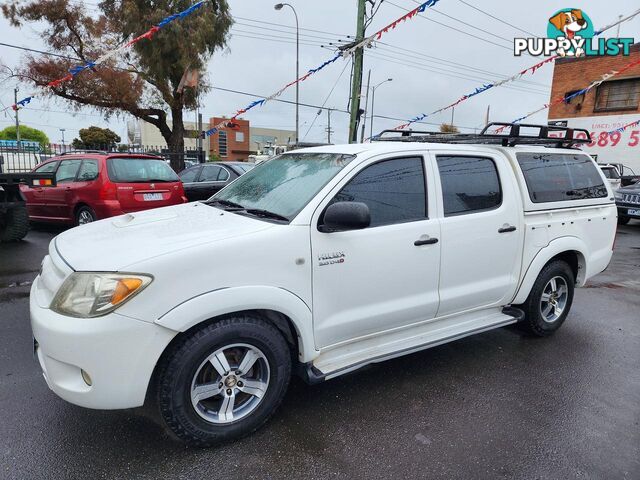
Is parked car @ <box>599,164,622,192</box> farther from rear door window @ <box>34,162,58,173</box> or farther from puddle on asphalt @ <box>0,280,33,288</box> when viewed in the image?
puddle on asphalt @ <box>0,280,33,288</box>

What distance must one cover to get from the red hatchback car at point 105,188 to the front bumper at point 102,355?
566 cm

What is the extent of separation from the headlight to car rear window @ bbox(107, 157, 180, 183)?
Result: 19.4 ft

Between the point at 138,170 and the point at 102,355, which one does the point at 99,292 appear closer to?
the point at 102,355

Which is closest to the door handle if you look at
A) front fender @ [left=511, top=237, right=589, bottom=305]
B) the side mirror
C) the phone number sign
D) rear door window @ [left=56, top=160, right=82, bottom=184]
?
the side mirror

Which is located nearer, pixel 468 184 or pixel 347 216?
pixel 347 216

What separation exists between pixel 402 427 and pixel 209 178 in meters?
8.58

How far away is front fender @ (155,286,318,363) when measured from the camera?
229 centimetres

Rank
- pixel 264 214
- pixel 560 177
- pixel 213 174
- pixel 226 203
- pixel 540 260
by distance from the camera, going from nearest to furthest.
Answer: pixel 264 214
pixel 226 203
pixel 540 260
pixel 560 177
pixel 213 174

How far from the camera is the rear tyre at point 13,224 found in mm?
7775

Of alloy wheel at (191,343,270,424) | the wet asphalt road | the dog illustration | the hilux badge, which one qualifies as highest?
the dog illustration

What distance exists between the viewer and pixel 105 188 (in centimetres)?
756

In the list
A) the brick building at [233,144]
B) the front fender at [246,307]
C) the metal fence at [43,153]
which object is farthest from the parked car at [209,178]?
the brick building at [233,144]

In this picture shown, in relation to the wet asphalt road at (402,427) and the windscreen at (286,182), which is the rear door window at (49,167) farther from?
the windscreen at (286,182)

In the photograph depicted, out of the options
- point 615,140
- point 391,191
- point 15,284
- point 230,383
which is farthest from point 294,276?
point 615,140
